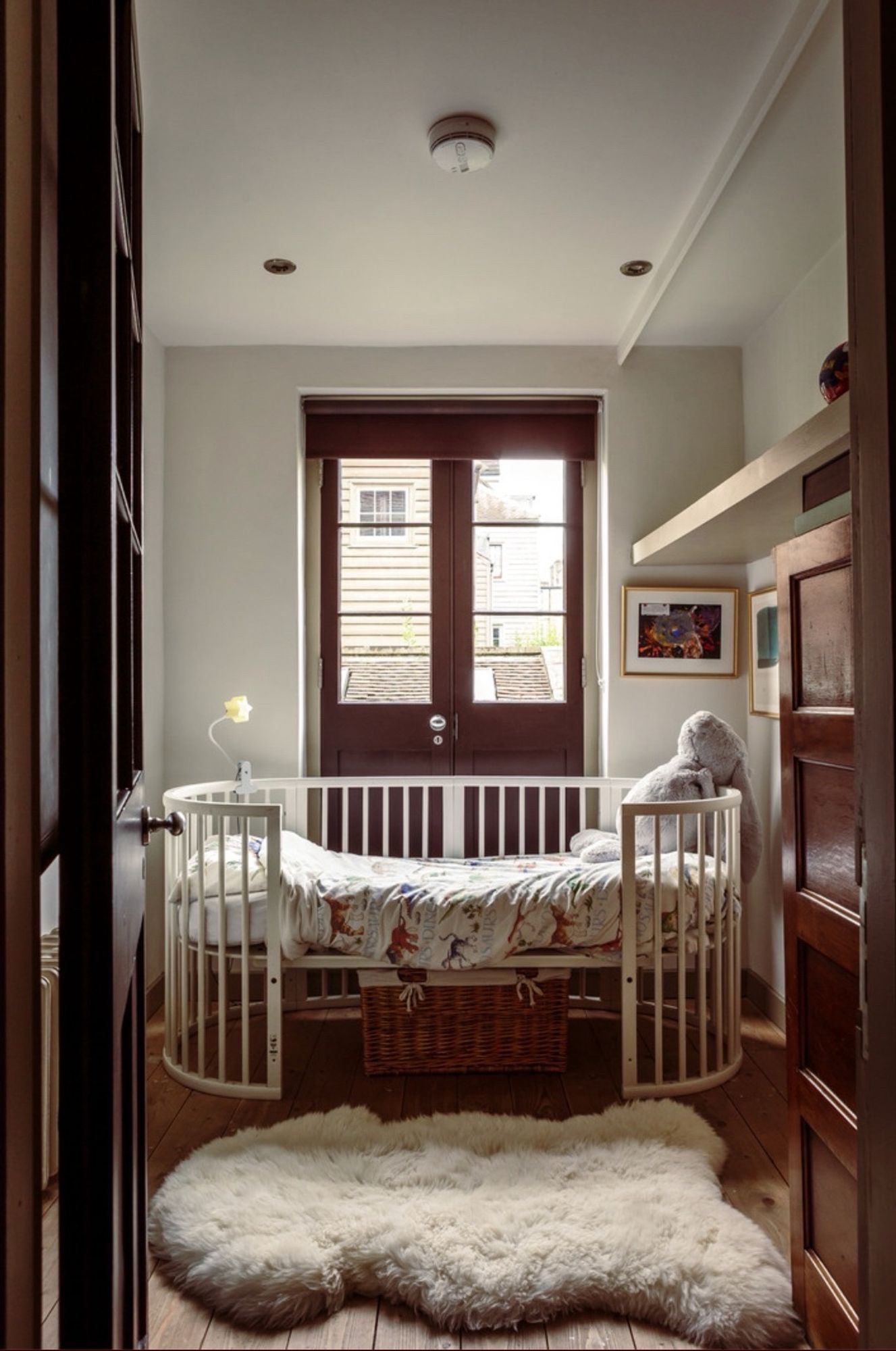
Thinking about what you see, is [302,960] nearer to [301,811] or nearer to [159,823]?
[301,811]

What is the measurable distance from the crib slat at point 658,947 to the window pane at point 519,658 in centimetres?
120

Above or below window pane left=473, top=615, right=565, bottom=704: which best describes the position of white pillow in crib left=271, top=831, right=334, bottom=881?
below

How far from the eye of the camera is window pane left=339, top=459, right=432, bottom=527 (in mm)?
3713

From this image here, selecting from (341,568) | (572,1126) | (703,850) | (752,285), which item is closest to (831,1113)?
Result: (572,1126)

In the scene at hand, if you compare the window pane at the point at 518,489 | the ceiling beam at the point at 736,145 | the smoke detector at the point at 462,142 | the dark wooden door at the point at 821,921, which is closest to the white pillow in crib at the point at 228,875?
the dark wooden door at the point at 821,921

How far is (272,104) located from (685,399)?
2.05 metres

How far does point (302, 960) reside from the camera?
269cm

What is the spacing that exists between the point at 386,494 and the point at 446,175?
1.52 m

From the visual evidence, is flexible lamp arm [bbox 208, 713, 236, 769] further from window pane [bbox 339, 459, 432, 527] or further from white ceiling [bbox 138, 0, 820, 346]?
white ceiling [bbox 138, 0, 820, 346]

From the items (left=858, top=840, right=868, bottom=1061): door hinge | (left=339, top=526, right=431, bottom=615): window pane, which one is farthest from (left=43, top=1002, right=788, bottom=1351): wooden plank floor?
(left=339, top=526, right=431, bottom=615): window pane

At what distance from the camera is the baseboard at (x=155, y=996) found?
3225mm

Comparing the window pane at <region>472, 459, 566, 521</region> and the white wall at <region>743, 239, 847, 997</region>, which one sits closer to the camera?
the white wall at <region>743, 239, 847, 997</region>

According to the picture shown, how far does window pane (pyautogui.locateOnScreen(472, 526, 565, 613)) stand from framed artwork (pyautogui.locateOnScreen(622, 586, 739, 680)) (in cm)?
33

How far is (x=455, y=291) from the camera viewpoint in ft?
10.0
